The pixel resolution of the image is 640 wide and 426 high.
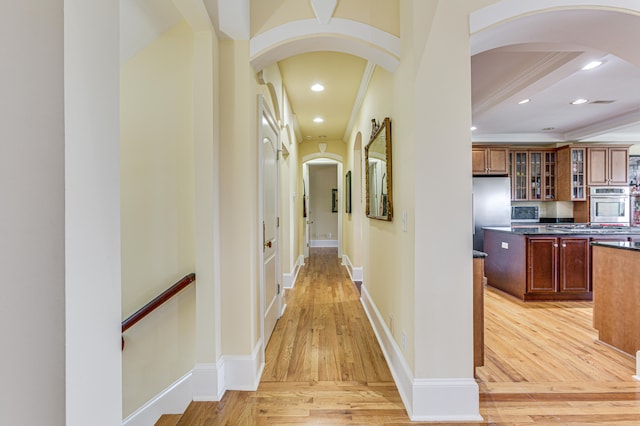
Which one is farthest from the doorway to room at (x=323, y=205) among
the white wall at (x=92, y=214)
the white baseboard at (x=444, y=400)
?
the white wall at (x=92, y=214)

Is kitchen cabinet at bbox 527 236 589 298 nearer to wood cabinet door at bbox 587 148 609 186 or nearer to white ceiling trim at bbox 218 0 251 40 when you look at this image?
wood cabinet door at bbox 587 148 609 186

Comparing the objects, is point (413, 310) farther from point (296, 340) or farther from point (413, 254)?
point (296, 340)

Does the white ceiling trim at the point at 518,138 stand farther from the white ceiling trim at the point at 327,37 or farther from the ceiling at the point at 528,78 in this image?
the white ceiling trim at the point at 327,37

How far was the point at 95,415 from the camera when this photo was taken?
2.59 ft

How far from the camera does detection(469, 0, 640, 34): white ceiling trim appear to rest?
1586 mm

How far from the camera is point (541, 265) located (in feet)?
12.5

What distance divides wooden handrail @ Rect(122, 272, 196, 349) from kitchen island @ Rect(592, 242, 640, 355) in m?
3.48

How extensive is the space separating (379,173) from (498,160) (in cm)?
414

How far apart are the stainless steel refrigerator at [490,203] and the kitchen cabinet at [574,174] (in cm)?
121

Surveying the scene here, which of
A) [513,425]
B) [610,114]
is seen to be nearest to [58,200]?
[513,425]

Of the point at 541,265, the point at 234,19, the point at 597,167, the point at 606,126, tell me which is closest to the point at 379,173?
the point at 234,19

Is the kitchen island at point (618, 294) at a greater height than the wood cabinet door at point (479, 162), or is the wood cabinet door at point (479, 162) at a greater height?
the wood cabinet door at point (479, 162)

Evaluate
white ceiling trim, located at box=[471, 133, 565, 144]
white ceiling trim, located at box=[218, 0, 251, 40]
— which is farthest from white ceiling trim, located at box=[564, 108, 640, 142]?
white ceiling trim, located at box=[218, 0, 251, 40]

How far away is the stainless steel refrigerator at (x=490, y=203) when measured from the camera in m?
5.21
